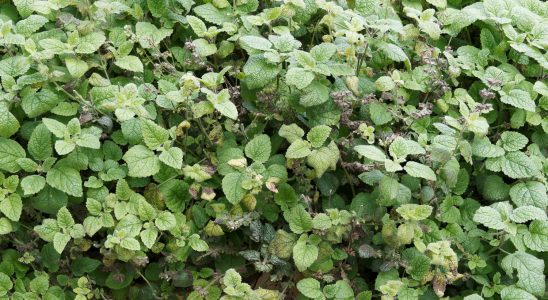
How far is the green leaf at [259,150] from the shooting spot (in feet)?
7.64

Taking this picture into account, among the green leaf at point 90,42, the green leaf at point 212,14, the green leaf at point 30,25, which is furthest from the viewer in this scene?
the green leaf at point 212,14

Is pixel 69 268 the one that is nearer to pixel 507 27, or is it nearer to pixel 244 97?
pixel 244 97

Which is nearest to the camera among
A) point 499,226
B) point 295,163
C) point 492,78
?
point 499,226

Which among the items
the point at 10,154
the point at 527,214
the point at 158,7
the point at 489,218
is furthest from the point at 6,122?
Answer: the point at 527,214

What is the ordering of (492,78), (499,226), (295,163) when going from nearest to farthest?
(499,226) < (295,163) < (492,78)

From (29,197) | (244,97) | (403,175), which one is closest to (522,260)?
(403,175)

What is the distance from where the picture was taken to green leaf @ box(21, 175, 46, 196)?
218cm

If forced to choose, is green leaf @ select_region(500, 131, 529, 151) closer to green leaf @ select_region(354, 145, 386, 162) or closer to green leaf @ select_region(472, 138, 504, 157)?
green leaf @ select_region(472, 138, 504, 157)

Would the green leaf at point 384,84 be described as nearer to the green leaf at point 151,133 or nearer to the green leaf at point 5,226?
the green leaf at point 151,133

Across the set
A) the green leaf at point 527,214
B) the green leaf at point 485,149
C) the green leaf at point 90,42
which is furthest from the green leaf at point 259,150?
the green leaf at point 527,214

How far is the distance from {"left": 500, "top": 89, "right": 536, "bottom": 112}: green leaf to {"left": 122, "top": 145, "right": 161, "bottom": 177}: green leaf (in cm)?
131

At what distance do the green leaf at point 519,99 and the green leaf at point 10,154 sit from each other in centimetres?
175

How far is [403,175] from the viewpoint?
241 cm

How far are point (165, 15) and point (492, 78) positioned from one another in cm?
129
